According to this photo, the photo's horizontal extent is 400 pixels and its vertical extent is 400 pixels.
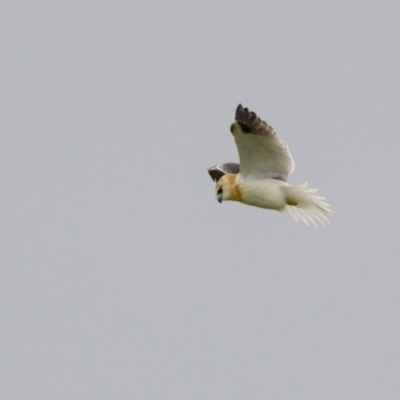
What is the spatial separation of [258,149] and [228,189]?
3.17 ft

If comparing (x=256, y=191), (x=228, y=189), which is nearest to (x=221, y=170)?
(x=228, y=189)

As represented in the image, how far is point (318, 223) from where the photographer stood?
14055mm

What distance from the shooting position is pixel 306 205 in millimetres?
13898

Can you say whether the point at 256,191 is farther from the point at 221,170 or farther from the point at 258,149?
the point at 221,170

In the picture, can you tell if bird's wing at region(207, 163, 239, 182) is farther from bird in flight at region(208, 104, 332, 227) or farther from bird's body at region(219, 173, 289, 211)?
bird's body at region(219, 173, 289, 211)

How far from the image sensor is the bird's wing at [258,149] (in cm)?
1291

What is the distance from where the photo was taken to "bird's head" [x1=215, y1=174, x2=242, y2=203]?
46.1 feet

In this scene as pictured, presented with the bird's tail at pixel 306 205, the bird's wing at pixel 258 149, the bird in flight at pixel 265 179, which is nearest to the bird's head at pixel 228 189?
the bird in flight at pixel 265 179

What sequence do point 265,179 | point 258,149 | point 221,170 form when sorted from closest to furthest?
point 258,149, point 265,179, point 221,170

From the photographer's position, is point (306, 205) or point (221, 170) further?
point (221, 170)

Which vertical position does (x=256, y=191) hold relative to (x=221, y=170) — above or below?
below

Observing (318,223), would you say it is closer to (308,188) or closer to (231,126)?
(308,188)

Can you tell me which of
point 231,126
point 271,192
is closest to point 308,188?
point 271,192

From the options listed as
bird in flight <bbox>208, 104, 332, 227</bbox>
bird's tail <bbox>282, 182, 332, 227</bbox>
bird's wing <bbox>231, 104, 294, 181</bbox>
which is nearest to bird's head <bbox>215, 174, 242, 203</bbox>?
bird in flight <bbox>208, 104, 332, 227</bbox>
